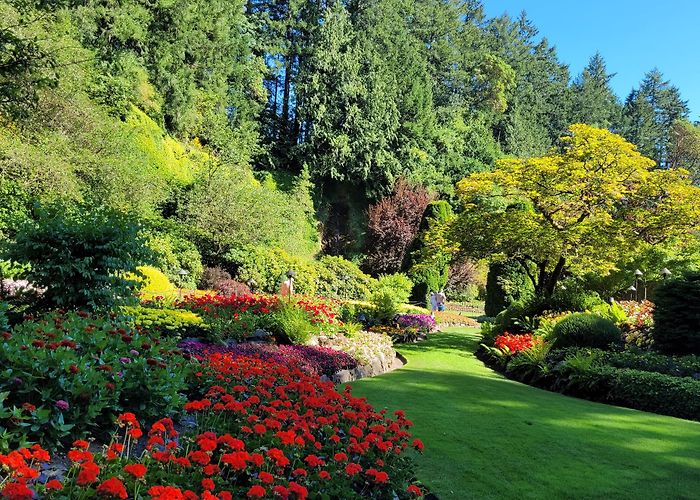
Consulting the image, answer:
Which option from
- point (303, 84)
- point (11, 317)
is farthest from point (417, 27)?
point (11, 317)

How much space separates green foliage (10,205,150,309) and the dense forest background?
0.50 m

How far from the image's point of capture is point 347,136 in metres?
28.1

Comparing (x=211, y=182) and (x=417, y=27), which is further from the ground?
(x=417, y=27)

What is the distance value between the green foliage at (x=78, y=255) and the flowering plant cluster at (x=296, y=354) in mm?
1296

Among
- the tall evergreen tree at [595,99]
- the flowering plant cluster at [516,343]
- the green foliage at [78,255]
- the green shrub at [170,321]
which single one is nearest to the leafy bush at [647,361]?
the flowering plant cluster at [516,343]

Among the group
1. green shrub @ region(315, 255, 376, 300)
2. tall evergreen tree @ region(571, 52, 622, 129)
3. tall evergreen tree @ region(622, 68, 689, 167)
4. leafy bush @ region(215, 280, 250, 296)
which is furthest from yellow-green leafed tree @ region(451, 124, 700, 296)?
tall evergreen tree @ region(622, 68, 689, 167)

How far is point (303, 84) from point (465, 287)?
50.7 ft

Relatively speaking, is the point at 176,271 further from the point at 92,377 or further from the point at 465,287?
the point at 465,287

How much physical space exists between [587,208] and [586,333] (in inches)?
166

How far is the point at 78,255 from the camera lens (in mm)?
6219

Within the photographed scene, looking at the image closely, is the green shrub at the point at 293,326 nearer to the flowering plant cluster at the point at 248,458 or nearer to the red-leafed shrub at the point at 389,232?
the flowering plant cluster at the point at 248,458

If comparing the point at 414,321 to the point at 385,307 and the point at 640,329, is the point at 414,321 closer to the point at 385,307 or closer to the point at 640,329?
the point at 385,307

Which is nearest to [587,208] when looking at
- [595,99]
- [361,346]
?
[361,346]

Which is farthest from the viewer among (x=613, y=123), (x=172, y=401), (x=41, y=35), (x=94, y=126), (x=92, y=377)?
(x=613, y=123)
